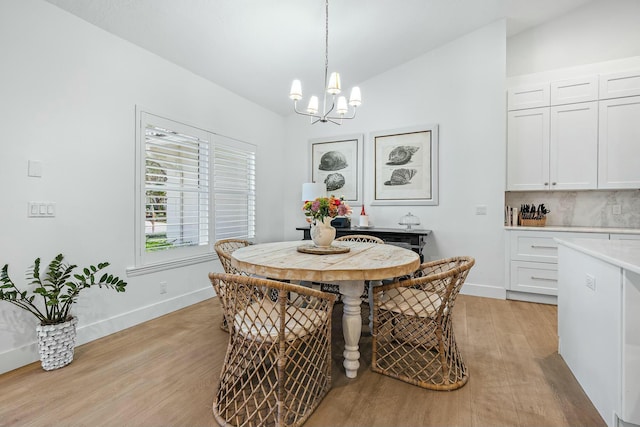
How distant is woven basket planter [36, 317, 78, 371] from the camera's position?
201cm

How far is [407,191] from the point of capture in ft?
13.6

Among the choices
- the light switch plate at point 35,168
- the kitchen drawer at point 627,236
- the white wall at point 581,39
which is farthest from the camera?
the white wall at point 581,39

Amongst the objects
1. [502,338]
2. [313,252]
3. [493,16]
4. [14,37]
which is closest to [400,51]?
[493,16]

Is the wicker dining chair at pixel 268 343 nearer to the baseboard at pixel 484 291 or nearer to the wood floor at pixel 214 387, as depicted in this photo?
the wood floor at pixel 214 387

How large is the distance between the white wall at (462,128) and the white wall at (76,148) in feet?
8.54

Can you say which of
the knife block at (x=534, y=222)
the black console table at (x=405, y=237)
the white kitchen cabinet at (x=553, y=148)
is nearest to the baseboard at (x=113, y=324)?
the black console table at (x=405, y=237)

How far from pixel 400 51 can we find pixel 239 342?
3833 millimetres

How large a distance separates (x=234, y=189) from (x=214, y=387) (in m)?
2.60

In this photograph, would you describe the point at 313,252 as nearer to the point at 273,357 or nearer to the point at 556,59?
the point at 273,357

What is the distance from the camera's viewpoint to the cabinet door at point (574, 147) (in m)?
3.46

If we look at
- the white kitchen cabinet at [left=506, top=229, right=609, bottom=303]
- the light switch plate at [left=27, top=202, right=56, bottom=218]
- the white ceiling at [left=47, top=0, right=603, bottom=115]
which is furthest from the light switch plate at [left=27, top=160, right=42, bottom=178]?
the white kitchen cabinet at [left=506, top=229, right=609, bottom=303]

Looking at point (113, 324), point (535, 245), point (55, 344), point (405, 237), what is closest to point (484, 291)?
point (535, 245)

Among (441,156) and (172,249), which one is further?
(441,156)

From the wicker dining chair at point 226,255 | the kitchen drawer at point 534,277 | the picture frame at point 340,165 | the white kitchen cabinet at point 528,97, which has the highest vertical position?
the white kitchen cabinet at point 528,97
